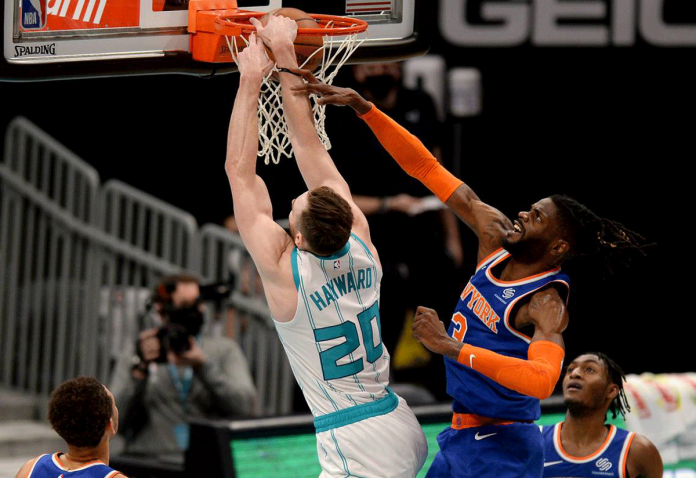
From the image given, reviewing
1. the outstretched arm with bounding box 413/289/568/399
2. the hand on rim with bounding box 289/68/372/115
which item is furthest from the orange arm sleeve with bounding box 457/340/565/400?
the hand on rim with bounding box 289/68/372/115

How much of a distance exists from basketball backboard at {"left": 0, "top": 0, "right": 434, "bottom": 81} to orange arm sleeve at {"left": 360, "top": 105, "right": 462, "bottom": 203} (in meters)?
0.33

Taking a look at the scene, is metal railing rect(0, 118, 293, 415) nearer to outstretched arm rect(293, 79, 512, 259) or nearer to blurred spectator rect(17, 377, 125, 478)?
outstretched arm rect(293, 79, 512, 259)

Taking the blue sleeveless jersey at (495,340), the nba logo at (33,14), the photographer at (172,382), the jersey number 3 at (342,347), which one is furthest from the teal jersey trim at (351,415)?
the photographer at (172,382)

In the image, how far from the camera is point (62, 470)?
3611mm

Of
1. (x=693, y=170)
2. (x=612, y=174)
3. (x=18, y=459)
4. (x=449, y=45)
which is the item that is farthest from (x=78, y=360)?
(x=693, y=170)

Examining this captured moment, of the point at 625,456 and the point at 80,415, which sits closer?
the point at 80,415

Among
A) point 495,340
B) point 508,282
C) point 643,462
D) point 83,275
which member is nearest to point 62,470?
point 495,340

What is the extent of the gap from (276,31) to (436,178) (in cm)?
83

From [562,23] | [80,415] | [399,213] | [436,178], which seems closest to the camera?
[80,415]

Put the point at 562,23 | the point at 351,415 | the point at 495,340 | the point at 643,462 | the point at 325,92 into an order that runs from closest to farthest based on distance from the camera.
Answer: the point at 351,415, the point at 495,340, the point at 325,92, the point at 643,462, the point at 562,23

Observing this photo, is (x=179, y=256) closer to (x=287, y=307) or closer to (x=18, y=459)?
(x=18, y=459)

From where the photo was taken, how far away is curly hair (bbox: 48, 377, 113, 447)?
3.59 m

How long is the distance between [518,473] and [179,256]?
15.7 feet

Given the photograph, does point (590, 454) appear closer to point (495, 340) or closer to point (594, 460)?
point (594, 460)
